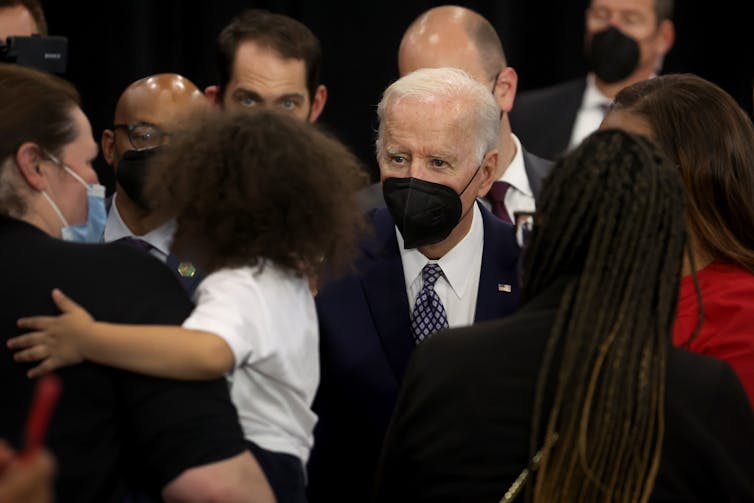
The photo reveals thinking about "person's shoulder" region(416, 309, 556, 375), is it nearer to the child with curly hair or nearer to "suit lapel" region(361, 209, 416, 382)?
the child with curly hair

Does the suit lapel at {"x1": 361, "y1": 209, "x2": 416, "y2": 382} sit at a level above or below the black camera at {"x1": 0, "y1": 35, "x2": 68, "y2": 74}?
below

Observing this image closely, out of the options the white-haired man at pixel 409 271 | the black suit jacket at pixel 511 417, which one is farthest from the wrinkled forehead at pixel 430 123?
the black suit jacket at pixel 511 417

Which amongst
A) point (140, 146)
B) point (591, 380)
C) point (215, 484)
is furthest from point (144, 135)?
point (591, 380)

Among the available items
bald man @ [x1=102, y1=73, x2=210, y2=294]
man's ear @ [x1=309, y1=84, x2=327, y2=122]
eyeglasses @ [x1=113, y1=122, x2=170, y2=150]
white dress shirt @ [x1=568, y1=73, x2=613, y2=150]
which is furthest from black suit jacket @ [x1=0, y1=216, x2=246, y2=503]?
white dress shirt @ [x1=568, y1=73, x2=613, y2=150]

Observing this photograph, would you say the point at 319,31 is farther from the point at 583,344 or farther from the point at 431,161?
the point at 583,344

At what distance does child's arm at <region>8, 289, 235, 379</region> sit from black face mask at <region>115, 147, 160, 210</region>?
52.4 inches

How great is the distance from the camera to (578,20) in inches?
211

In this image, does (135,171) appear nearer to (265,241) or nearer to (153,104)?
(153,104)

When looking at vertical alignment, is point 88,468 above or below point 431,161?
below

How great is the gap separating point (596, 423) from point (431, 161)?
1129mm

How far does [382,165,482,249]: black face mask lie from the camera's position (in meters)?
2.75

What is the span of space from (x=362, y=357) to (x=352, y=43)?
2.73 metres

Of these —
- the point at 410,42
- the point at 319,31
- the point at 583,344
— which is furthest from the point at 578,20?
the point at 583,344

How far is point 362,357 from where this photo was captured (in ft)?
8.75
